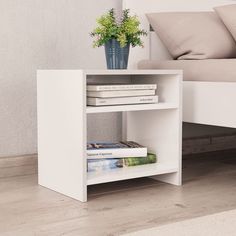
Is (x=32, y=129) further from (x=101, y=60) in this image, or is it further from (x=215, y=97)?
(x=215, y=97)

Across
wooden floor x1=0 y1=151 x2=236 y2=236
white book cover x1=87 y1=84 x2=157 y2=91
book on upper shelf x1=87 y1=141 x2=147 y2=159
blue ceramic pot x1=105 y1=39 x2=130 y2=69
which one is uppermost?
blue ceramic pot x1=105 y1=39 x2=130 y2=69

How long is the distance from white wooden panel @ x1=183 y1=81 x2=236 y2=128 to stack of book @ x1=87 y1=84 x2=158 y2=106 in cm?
21

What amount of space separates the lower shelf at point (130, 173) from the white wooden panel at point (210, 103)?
0.85 ft

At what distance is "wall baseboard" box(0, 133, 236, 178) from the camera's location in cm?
232

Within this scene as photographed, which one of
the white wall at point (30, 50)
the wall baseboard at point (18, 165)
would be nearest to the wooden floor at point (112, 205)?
the wall baseboard at point (18, 165)

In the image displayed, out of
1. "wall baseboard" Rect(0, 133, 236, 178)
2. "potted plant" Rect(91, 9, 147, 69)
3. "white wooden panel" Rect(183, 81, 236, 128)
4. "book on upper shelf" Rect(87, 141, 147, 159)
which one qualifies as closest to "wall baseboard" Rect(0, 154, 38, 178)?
"wall baseboard" Rect(0, 133, 236, 178)

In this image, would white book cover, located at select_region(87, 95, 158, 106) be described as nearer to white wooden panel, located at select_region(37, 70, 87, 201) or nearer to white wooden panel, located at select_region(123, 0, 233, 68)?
white wooden panel, located at select_region(37, 70, 87, 201)

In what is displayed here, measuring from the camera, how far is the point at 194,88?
2207mm

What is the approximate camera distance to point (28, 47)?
7.71 ft

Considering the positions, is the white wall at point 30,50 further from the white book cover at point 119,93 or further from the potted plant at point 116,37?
the white book cover at point 119,93

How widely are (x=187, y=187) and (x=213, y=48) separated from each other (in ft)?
2.35

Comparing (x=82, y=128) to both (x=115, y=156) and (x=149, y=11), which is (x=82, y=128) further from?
(x=149, y=11)

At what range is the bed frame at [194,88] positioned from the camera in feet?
6.71

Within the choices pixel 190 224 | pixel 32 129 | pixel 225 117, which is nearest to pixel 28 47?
pixel 32 129
